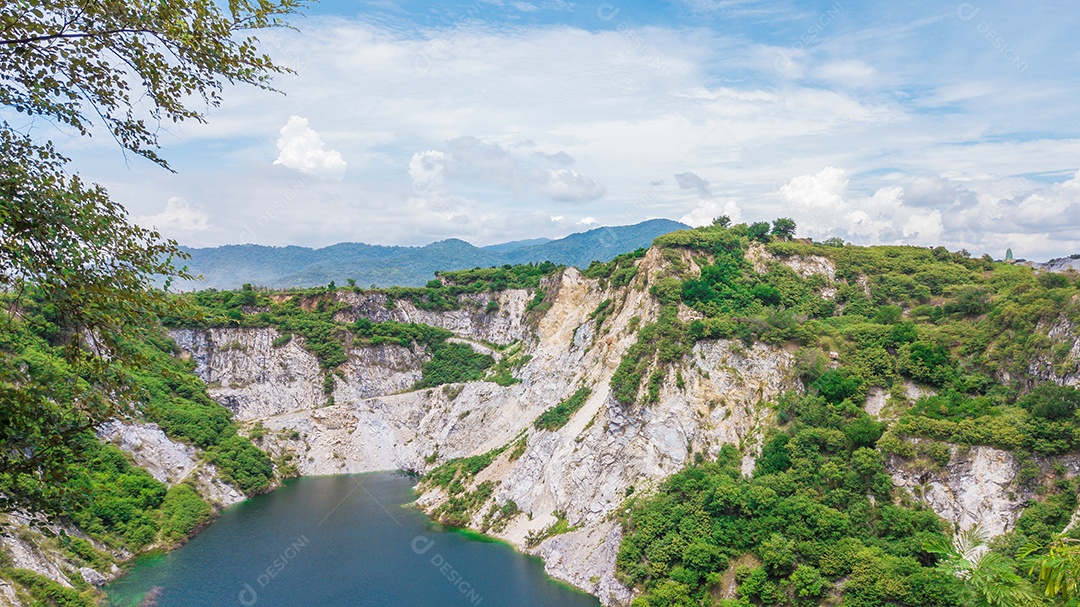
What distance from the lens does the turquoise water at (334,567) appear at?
115 feet

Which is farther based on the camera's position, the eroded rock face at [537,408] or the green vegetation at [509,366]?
the green vegetation at [509,366]

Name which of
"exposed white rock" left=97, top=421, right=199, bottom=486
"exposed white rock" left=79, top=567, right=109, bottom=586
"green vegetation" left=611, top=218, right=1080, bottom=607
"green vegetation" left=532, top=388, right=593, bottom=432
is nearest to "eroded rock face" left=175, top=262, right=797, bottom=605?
"green vegetation" left=532, top=388, right=593, bottom=432

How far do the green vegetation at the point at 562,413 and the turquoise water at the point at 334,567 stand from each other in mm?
9752

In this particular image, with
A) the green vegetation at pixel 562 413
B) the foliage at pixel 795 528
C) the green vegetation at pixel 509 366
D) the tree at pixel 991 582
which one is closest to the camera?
the tree at pixel 991 582

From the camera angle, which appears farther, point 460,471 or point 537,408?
point 537,408

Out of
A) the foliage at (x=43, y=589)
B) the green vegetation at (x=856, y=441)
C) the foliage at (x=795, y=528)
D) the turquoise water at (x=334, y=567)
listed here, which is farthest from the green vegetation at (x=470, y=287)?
the foliage at (x=43, y=589)

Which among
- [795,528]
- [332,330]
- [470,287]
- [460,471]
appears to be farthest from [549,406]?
[470,287]

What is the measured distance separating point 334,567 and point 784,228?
4614cm

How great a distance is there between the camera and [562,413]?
5044 cm

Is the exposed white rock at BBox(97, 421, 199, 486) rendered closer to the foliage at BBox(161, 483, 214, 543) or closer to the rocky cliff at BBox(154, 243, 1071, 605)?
the foliage at BBox(161, 483, 214, 543)

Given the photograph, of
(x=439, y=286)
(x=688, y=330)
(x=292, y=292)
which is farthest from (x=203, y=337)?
(x=688, y=330)

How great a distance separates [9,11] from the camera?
686 cm

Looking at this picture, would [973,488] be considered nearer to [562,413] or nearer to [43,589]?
[562,413]

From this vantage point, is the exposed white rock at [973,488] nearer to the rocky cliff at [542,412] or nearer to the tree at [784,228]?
the rocky cliff at [542,412]
